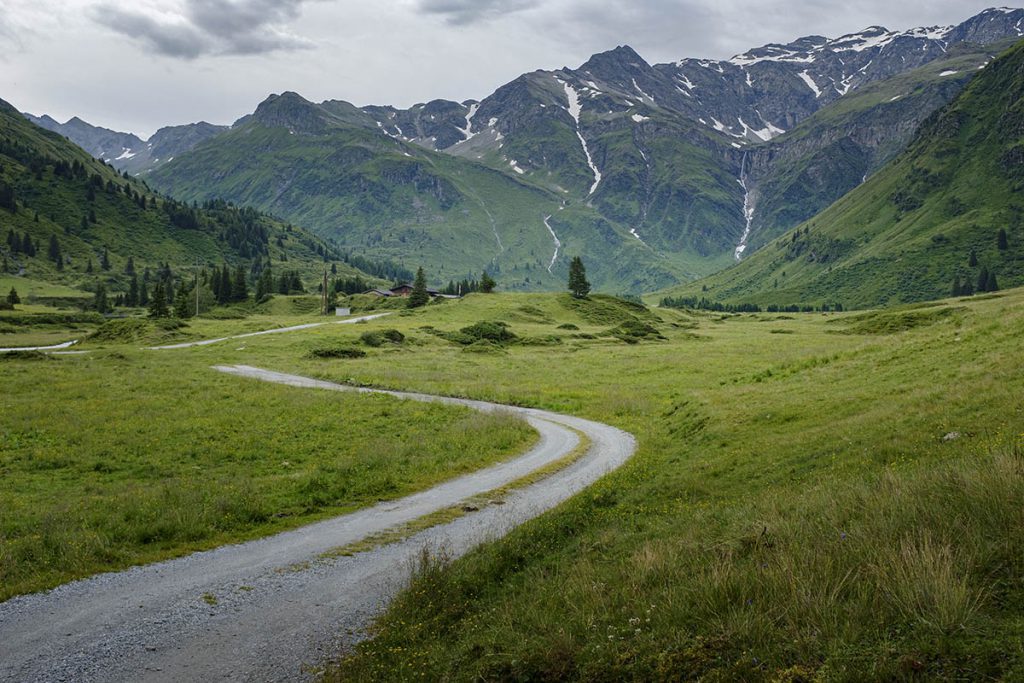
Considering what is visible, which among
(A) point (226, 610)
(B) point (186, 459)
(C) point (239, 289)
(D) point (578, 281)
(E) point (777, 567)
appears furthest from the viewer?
(C) point (239, 289)

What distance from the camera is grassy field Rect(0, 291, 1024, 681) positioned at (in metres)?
6.92

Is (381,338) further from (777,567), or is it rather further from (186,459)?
(777,567)

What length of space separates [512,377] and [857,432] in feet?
147

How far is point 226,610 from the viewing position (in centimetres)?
1223

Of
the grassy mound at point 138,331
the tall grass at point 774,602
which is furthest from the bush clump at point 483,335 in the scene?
the tall grass at point 774,602

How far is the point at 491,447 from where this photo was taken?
Answer: 30094mm

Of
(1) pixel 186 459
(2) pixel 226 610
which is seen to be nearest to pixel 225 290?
(1) pixel 186 459

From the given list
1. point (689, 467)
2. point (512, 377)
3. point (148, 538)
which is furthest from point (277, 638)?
point (512, 377)

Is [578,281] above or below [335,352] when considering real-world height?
above

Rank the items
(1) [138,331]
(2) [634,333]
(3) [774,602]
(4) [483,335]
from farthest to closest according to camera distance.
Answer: (2) [634,333] < (1) [138,331] < (4) [483,335] < (3) [774,602]

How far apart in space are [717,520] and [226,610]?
1025 centimetres

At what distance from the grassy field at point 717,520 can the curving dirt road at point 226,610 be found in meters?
1.08

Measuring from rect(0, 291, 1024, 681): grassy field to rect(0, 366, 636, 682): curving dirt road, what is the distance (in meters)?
1.08

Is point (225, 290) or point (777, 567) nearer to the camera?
point (777, 567)
